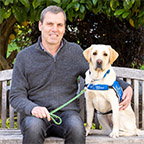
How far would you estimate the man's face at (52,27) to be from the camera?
2855mm

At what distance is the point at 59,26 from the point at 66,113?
2.63 feet

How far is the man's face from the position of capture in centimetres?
286

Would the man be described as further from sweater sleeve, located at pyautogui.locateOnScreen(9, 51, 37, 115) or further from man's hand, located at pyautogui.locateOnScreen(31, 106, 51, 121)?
man's hand, located at pyautogui.locateOnScreen(31, 106, 51, 121)

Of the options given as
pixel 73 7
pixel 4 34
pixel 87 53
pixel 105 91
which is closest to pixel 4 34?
pixel 4 34

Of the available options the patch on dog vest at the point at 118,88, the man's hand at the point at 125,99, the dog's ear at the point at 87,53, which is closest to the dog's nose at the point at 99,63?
the dog's ear at the point at 87,53

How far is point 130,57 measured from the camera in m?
4.61

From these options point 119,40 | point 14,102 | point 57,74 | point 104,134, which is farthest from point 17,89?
point 119,40

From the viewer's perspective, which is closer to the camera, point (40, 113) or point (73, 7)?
point (40, 113)

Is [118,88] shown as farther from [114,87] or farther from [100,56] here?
[100,56]

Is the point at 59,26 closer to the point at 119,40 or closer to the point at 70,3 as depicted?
the point at 70,3

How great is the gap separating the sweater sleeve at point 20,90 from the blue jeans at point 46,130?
0.37 feet

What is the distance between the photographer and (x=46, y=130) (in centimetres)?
276

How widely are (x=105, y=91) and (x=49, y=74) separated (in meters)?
0.54

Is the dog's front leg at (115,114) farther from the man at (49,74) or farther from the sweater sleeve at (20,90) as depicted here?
the sweater sleeve at (20,90)
